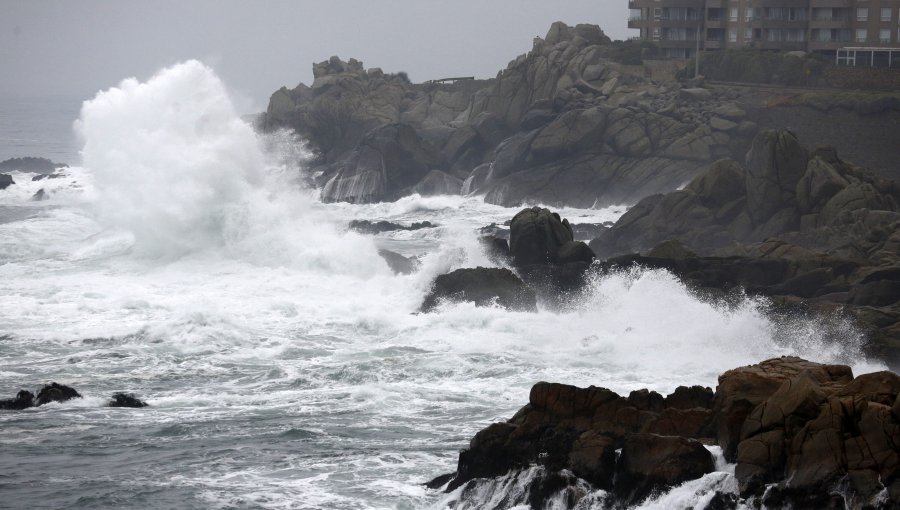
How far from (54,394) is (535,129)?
3566cm

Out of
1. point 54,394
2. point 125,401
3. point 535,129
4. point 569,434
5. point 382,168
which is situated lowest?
point 125,401

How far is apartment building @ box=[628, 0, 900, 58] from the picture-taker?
61750mm

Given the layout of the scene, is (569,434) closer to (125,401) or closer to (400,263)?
(125,401)

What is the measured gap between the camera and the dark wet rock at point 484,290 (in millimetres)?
29984

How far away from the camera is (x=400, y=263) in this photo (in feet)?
117

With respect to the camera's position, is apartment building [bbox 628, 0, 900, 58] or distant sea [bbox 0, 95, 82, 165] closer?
apartment building [bbox 628, 0, 900, 58]

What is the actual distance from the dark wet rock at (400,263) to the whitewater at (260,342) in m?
0.29

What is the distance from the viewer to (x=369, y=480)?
59.3 feet

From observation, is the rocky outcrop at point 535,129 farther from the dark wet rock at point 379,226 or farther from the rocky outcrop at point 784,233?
the rocky outcrop at point 784,233

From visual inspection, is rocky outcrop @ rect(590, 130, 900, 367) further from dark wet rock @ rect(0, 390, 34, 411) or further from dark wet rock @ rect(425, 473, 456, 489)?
dark wet rock @ rect(0, 390, 34, 411)

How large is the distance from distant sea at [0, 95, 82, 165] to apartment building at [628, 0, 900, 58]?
127 ft

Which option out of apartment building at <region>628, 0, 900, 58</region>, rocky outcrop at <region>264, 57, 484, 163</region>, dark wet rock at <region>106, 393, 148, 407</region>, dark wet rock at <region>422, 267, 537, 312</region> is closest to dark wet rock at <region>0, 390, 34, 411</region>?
dark wet rock at <region>106, 393, 148, 407</region>

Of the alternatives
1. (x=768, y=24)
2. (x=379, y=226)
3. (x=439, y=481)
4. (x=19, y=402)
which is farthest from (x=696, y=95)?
(x=439, y=481)

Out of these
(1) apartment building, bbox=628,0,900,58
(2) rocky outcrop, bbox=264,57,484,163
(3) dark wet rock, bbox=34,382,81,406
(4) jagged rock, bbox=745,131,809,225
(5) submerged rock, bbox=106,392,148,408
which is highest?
(1) apartment building, bbox=628,0,900,58
